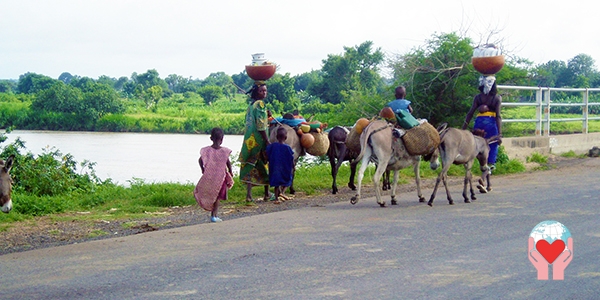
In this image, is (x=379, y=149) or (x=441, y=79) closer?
(x=379, y=149)

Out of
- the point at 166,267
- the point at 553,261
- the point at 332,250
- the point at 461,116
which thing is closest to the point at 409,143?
the point at 332,250

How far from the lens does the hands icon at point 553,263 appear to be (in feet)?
23.0

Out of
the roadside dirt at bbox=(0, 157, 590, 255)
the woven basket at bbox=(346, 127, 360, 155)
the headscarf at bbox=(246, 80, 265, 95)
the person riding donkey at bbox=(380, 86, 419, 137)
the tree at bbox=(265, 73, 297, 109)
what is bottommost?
the roadside dirt at bbox=(0, 157, 590, 255)

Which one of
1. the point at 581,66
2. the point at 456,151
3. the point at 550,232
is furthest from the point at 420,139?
the point at 581,66

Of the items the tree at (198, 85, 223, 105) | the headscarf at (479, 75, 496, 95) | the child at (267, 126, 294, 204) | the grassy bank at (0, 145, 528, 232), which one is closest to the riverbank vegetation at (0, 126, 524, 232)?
the grassy bank at (0, 145, 528, 232)

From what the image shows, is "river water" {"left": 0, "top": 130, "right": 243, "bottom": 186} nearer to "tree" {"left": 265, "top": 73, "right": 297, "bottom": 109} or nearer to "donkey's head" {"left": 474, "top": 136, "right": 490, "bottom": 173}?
"donkey's head" {"left": 474, "top": 136, "right": 490, "bottom": 173}

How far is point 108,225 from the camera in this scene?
34.1 feet

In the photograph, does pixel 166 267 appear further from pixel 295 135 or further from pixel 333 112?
pixel 333 112

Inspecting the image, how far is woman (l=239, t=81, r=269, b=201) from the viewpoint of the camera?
12.7 metres

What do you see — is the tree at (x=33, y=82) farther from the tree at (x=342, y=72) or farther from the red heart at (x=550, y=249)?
the red heart at (x=550, y=249)

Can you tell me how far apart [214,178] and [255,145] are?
2225 mm

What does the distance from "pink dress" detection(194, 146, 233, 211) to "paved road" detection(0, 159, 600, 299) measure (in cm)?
47

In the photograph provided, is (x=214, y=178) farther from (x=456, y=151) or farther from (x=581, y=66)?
(x=581, y=66)

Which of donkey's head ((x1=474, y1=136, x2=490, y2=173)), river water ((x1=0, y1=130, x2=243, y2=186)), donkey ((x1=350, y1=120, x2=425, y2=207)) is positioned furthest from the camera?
river water ((x1=0, y1=130, x2=243, y2=186))
